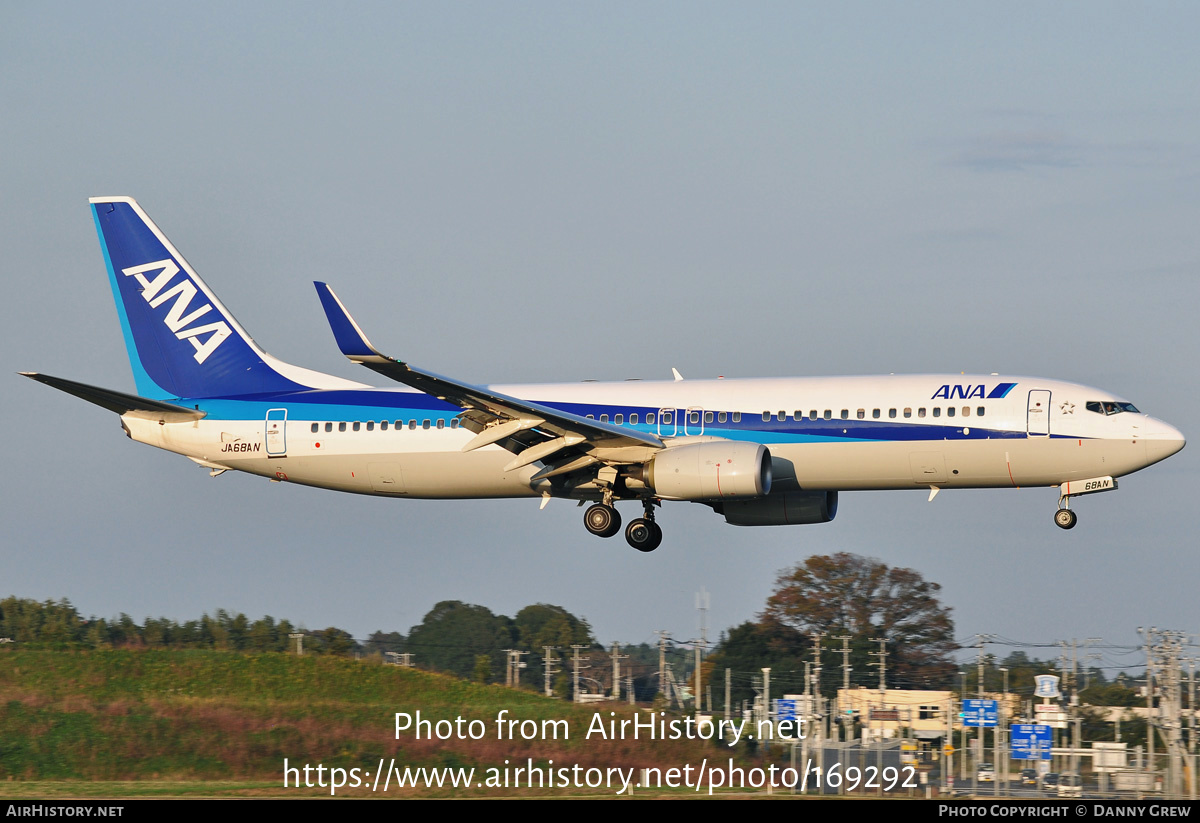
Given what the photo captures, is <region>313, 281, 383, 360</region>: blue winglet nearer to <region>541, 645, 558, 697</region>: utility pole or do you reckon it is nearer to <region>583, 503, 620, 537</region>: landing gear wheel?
<region>583, 503, 620, 537</region>: landing gear wheel

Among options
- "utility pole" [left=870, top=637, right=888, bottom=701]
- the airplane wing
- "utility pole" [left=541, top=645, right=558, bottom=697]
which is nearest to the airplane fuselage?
the airplane wing

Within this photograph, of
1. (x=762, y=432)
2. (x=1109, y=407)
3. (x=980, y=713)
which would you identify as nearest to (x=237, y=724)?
(x=762, y=432)

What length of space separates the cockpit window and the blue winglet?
17727mm

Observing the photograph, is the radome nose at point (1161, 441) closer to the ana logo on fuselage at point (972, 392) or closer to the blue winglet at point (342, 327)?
the ana logo on fuselage at point (972, 392)

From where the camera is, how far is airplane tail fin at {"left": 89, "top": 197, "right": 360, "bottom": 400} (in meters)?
41.7

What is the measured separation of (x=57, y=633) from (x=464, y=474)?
48.5 ft

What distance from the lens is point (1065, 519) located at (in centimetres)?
3534

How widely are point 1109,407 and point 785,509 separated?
9143mm

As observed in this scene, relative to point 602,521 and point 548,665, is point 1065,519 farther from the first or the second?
point 548,665

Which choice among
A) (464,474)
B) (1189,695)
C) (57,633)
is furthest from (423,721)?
(1189,695)

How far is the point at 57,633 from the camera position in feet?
143

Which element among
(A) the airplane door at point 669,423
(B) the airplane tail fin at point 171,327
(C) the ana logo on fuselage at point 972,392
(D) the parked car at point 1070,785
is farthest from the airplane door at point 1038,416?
(B) the airplane tail fin at point 171,327

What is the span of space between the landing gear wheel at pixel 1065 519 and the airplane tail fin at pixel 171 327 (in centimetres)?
2009

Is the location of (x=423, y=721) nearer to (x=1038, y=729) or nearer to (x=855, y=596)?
(x=1038, y=729)
